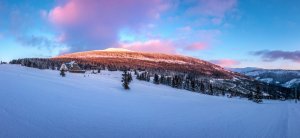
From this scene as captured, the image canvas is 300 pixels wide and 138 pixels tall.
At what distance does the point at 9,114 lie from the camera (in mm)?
21703

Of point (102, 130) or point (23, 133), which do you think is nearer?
point (23, 133)

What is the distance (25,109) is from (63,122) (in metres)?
5.09

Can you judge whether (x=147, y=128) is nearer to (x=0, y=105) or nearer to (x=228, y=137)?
(x=228, y=137)

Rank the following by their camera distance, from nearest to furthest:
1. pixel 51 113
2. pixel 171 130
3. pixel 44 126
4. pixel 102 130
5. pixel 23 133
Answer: pixel 23 133 < pixel 44 126 < pixel 102 130 < pixel 171 130 < pixel 51 113

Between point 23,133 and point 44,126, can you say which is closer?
point 23,133

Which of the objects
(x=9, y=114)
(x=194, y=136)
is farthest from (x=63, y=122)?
(x=194, y=136)

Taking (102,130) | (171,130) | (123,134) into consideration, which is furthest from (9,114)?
(171,130)

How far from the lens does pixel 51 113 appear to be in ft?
84.3

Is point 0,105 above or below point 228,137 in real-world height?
above

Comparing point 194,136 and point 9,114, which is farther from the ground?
point 9,114

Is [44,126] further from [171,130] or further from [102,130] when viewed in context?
[171,130]

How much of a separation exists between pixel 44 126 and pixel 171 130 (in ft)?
34.1

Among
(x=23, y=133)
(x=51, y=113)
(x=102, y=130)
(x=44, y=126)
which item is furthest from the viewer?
(x=51, y=113)

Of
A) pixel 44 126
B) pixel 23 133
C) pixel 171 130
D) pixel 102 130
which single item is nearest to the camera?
pixel 23 133
